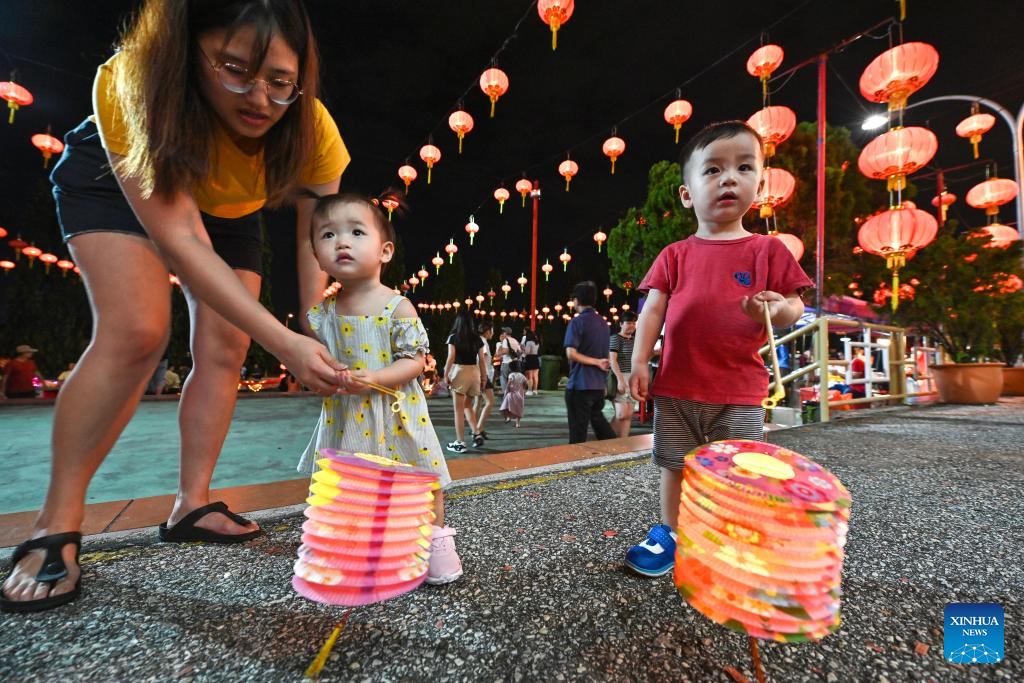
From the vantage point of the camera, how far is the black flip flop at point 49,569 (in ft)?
3.45

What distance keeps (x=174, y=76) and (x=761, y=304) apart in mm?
1658

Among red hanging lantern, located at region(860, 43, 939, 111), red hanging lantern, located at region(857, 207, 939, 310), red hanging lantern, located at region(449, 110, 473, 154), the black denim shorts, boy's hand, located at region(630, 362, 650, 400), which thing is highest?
red hanging lantern, located at region(449, 110, 473, 154)

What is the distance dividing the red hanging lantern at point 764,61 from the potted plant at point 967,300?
396 cm

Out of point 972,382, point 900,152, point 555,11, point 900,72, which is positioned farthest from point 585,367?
point 972,382

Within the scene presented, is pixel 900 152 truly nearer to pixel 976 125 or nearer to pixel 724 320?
pixel 976 125

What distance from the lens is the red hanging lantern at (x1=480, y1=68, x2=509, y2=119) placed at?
297 inches

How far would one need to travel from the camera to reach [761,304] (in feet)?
4.00

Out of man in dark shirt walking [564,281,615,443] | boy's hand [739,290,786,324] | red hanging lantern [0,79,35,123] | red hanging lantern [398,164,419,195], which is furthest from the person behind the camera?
red hanging lantern [398,164,419,195]

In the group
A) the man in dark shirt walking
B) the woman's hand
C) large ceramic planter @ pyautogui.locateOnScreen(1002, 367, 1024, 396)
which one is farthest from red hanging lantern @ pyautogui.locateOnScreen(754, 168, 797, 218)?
the woman's hand

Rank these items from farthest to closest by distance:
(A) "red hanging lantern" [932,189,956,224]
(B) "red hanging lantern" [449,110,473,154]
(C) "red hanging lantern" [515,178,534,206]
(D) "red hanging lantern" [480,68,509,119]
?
1. (C) "red hanging lantern" [515,178,534,206]
2. (A) "red hanging lantern" [932,189,956,224]
3. (B) "red hanging lantern" [449,110,473,154]
4. (D) "red hanging lantern" [480,68,509,119]

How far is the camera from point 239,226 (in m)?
1.58

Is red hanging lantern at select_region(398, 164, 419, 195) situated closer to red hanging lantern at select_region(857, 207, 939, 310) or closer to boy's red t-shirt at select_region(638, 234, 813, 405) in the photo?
red hanging lantern at select_region(857, 207, 939, 310)

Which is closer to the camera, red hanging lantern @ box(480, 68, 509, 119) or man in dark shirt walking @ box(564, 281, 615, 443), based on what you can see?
man in dark shirt walking @ box(564, 281, 615, 443)

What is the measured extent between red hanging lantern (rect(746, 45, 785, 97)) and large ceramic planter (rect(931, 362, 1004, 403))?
560 cm
